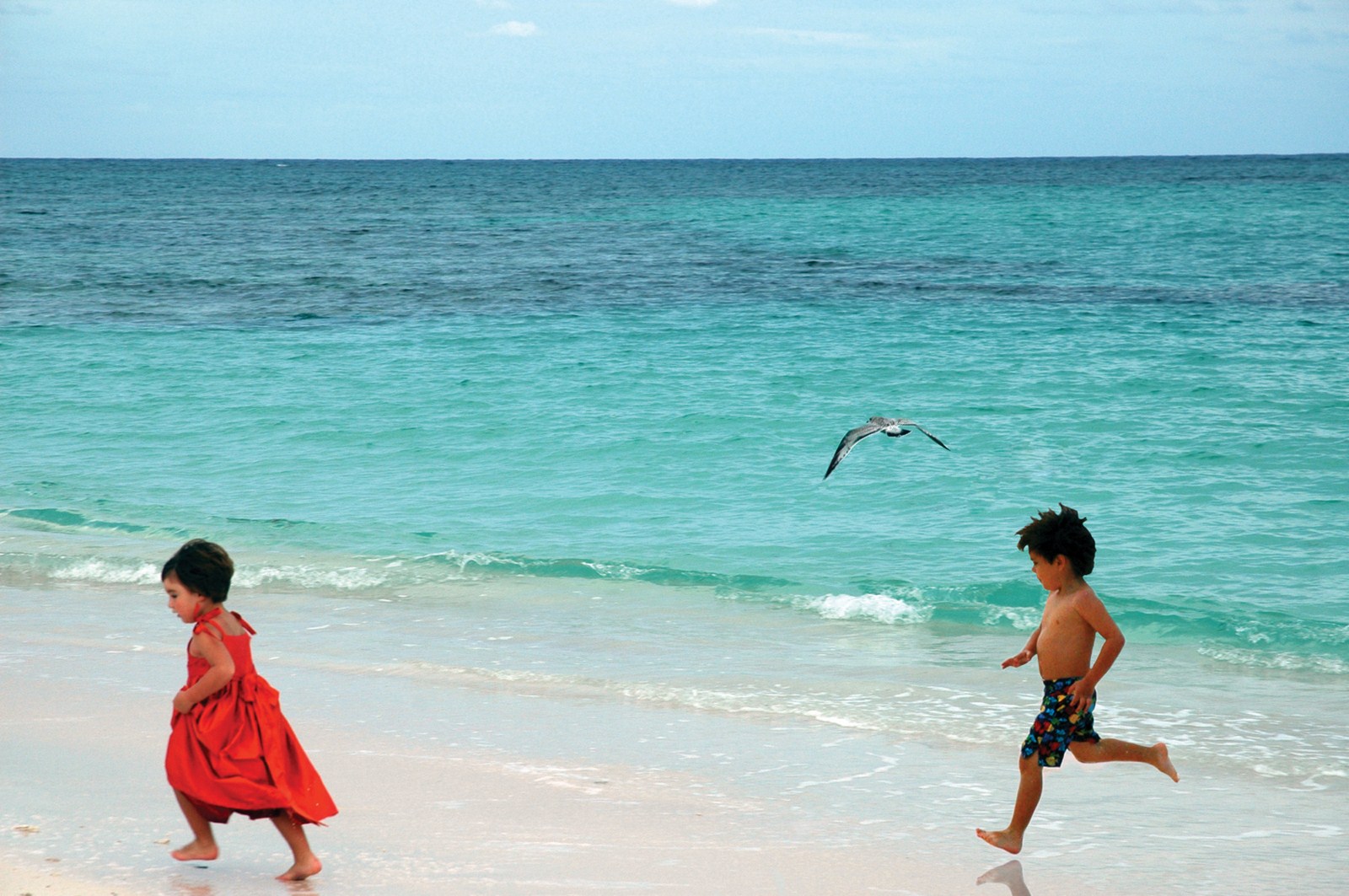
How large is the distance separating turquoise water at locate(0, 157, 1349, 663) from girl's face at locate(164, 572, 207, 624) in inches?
173

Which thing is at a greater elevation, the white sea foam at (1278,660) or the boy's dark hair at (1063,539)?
the boy's dark hair at (1063,539)

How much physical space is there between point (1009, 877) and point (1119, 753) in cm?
50

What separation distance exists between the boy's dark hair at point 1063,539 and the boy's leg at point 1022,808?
61 centimetres

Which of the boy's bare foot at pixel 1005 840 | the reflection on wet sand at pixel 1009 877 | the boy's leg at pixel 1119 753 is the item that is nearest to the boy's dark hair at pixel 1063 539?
the boy's leg at pixel 1119 753

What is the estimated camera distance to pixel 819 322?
20.0m

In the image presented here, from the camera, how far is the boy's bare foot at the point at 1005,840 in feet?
12.6

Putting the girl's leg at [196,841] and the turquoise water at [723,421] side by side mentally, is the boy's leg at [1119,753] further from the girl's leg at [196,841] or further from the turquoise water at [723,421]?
the turquoise water at [723,421]

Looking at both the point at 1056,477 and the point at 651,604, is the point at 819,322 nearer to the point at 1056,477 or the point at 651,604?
the point at 1056,477

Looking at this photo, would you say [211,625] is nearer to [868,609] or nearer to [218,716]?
[218,716]

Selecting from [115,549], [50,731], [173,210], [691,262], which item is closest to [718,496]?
[115,549]

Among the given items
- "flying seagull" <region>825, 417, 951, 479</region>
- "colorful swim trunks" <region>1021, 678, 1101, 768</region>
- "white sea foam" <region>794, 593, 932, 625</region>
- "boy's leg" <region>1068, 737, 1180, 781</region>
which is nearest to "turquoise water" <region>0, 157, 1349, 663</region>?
"white sea foam" <region>794, 593, 932, 625</region>

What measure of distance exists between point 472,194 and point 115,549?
68531 mm

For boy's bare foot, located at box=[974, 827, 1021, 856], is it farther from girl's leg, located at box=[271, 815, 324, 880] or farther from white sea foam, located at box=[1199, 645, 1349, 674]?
white sea foam, located at box=[1199, 645, 1349, 674]

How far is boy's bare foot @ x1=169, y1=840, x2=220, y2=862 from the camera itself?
12.0ft
